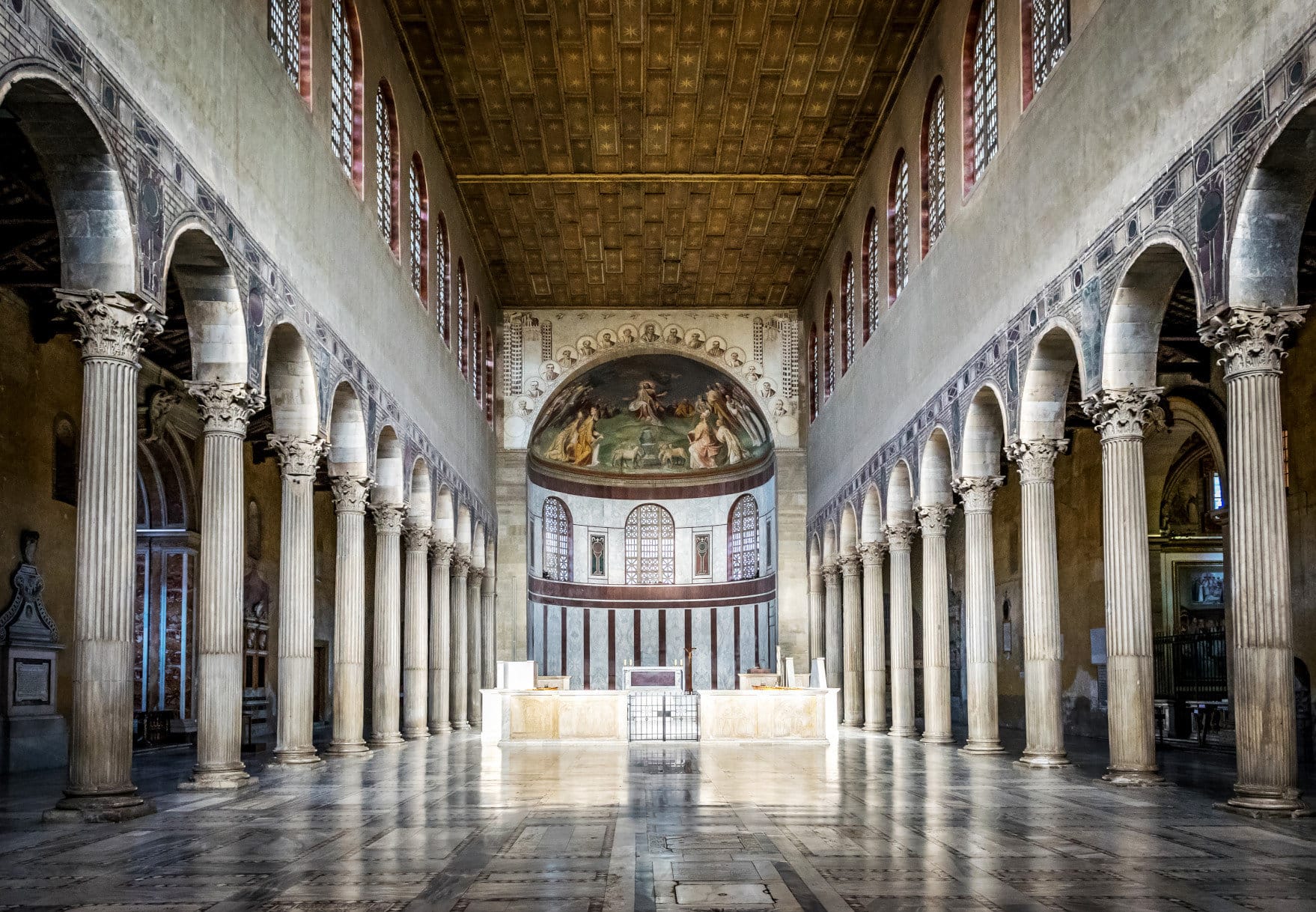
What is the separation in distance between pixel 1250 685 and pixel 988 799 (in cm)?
321

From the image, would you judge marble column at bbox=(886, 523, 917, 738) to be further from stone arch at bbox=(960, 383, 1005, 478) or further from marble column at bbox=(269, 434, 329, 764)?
marble column at bbox=(269, 434, 329, 764)

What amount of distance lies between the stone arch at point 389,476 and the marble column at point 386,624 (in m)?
0.18

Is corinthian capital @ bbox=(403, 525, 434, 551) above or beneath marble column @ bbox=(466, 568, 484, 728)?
above

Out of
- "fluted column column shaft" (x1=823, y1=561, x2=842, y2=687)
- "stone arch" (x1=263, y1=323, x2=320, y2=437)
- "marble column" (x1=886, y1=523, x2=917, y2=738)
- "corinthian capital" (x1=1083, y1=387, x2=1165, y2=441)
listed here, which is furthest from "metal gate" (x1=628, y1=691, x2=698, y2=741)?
"corinthian capital" (x1=1083, y1=387, x2=1165, y2=441)

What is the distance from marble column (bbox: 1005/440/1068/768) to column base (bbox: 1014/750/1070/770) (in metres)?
0.02

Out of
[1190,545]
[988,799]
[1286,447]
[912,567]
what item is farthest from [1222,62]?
[912,567]

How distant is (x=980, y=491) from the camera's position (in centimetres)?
2431

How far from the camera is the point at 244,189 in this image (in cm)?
1758

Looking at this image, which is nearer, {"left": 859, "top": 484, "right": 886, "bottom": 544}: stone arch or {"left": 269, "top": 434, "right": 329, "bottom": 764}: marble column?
{"left": 269, "top": 434, "right": 329, "bottom": 764}: marble column

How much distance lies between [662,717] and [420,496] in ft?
30.7

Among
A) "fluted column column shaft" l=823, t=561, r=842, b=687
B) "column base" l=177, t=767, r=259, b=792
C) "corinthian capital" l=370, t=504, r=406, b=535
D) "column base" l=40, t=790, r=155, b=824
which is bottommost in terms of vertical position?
"column base" l=177, t=767, r=259, b=792

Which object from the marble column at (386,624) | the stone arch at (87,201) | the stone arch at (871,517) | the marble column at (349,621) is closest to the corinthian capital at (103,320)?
the stone arch at (87,201)

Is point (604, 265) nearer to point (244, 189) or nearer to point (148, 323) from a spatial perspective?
point (244, 189)

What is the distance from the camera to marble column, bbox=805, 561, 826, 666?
4444cm
